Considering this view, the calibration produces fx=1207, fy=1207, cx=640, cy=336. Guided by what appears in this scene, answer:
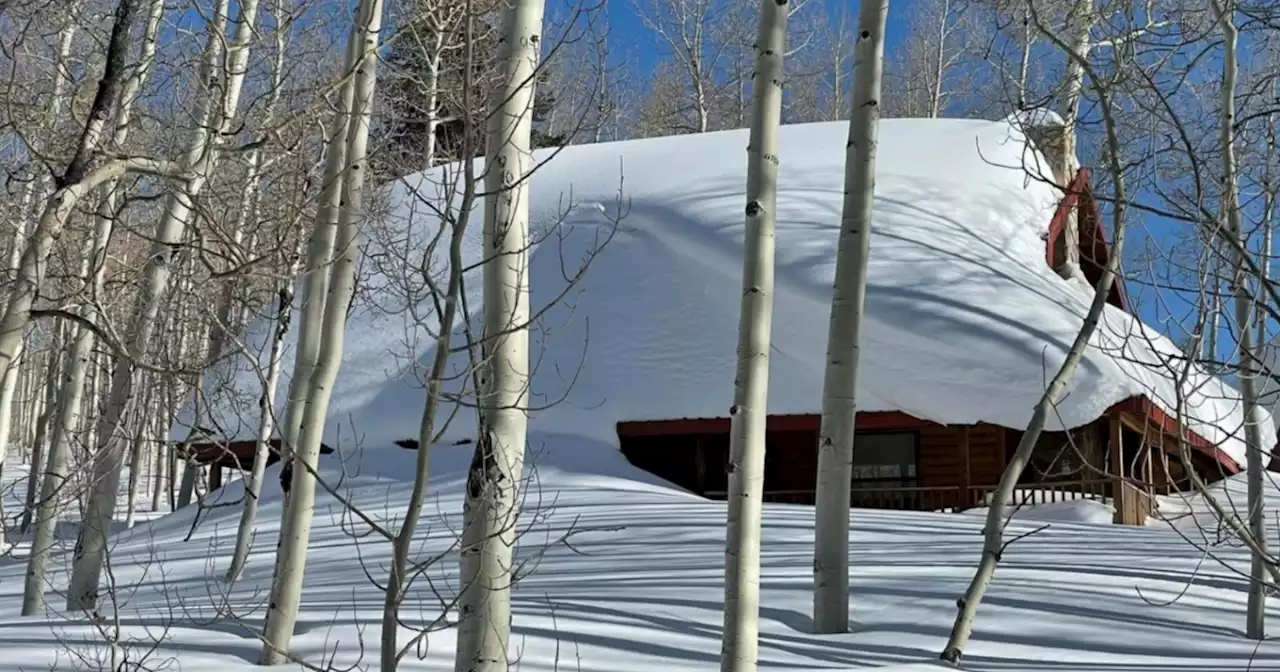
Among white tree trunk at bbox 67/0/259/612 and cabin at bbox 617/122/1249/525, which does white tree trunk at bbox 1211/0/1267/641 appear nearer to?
white tree trunk at bbox 67/0/259/612

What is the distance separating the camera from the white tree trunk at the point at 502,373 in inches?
168

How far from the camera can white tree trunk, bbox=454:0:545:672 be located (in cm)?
426

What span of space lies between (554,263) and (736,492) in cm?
1435

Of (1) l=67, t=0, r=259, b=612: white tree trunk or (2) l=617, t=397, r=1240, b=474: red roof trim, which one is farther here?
(2) l=617, t=397, r=1240, b=474: red roof trim

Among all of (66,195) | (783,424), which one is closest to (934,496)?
(783,424)

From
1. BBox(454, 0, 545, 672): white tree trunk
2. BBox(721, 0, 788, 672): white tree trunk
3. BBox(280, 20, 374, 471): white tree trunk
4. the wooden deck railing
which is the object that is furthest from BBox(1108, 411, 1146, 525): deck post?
BBox(454, 0, 545, 672): white tree trunk

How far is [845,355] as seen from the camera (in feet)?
22.4

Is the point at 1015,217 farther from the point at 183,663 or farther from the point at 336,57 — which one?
the point at 183,663

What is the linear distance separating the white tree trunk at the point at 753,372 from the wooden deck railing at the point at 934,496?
11.5 m

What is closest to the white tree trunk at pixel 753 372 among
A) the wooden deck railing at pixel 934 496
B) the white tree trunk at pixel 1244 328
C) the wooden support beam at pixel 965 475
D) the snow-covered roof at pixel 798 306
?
the white tree trunk at pixel 1244 328

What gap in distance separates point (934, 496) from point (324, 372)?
42.0 feet

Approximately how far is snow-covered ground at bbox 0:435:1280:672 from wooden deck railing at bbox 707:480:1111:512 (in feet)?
11.1

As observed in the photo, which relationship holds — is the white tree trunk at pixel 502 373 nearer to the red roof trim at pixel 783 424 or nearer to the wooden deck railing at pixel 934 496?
the red roof trim at pixel 783 424

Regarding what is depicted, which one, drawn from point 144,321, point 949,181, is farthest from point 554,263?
point 144,321
